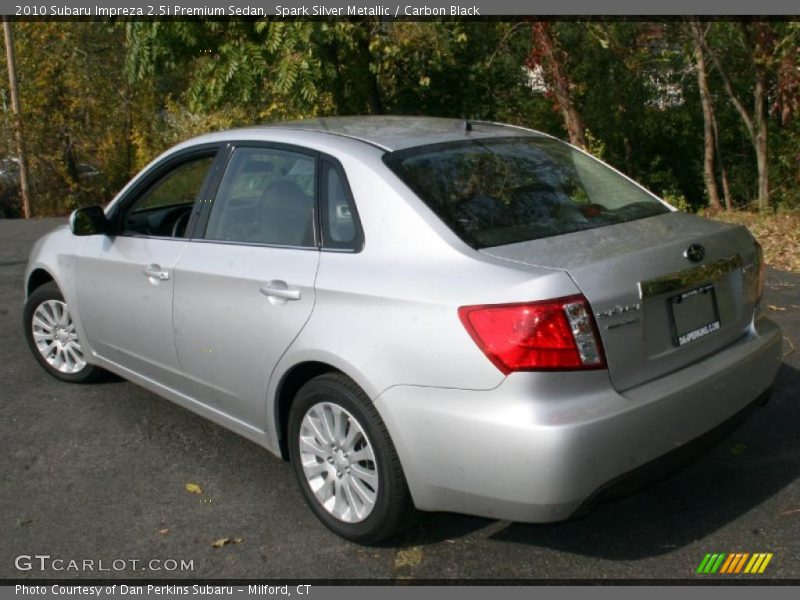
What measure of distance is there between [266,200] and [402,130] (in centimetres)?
71

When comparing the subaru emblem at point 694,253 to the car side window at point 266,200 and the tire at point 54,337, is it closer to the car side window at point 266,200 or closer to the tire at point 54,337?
the car side window at point 266,200

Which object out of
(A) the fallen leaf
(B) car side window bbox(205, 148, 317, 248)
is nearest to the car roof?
(B) car side window bbox(205, 148, 317, 248)

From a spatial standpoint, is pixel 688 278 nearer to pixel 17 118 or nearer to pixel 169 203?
pixel 169 203

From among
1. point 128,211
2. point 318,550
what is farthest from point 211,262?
point 318,550

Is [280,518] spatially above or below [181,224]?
below

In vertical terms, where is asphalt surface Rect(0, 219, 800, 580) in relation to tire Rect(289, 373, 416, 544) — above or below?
below

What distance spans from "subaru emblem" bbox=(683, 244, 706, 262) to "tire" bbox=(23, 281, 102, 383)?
3691 millimetres

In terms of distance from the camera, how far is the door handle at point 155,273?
4365mm

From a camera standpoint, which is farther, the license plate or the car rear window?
the car rear window

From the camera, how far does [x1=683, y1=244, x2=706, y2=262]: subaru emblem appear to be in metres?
3.38

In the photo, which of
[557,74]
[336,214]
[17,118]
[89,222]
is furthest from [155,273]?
[17,118]

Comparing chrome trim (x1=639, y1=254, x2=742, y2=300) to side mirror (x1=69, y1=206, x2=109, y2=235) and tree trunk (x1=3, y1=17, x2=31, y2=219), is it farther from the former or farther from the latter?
tree trunk (x1=3, y1=17, x2=31, y2=219)

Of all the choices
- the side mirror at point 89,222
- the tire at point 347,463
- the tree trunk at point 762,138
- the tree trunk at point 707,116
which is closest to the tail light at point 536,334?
the tire at point 347,463

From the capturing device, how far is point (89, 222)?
4.85 metres
